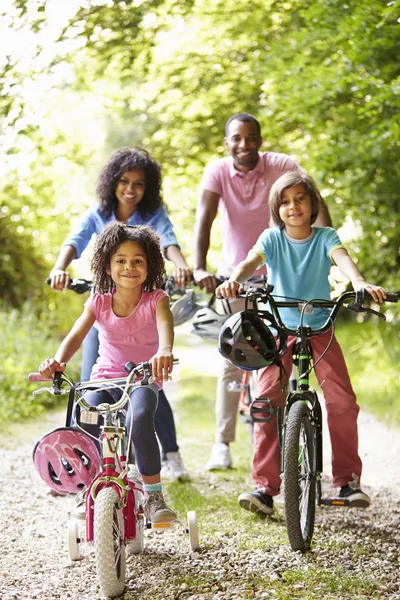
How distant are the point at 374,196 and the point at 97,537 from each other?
6225mm

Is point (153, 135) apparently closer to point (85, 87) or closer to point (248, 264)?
point (85, 87)

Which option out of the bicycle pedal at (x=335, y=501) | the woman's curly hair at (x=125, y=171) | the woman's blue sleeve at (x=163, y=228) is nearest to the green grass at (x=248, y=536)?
the bicycle pedal at (x=335, y=501)

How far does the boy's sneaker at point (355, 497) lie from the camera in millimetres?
3947

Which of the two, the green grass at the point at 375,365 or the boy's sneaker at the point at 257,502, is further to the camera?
the green grass at the point at 375,365

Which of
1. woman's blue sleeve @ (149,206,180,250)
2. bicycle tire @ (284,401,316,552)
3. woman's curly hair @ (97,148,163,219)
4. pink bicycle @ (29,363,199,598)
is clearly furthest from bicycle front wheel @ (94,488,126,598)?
woman's curly hair @ (97,148,163,219)

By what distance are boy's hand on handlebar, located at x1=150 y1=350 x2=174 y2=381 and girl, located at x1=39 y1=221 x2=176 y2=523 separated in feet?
0.61

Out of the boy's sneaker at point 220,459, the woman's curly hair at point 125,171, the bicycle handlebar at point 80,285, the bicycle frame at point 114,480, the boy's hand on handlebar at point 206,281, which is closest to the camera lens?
the bicycle frame at point 114,480

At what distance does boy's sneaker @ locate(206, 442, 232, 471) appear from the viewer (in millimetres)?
5375

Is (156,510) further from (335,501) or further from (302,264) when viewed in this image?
(302,264)

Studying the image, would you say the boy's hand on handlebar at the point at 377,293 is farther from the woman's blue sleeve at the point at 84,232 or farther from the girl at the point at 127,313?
the woman's blue sleeve at the point at 84,232

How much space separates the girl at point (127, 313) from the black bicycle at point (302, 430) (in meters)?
0.45

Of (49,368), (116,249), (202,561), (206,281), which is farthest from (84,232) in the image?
(202,561)

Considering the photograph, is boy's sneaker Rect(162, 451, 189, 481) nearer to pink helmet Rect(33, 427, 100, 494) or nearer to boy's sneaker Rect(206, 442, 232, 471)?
boy's sneaker Rect(206, 442, 232, 471)

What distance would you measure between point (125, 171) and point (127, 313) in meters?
1.24
